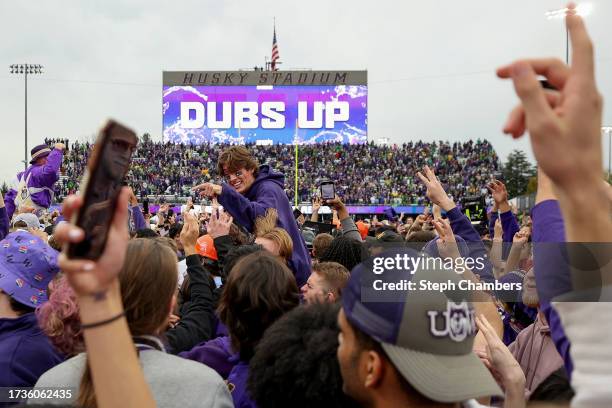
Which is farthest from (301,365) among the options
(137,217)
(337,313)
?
(137,217)

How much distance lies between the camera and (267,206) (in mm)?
4961

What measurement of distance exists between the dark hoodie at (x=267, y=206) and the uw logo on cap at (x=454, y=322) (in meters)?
2.91

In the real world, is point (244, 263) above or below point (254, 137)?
below

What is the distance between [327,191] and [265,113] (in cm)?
4379

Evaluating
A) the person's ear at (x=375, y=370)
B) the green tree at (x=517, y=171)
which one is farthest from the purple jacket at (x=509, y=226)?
the green tree at (x=517, y=171)

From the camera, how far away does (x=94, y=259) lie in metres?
1.28

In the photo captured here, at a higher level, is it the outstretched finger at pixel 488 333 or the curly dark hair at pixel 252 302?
the curly dark hair at pixel 252 302

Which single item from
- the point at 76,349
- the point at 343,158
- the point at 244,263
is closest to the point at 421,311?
the point at 244,263

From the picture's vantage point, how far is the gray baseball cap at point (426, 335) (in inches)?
62.5

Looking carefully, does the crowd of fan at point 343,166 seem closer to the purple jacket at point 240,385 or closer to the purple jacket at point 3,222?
the purple jacket at point 3,222

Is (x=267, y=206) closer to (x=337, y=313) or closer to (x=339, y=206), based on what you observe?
(x=339, y=206)

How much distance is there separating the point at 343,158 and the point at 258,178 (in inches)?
1658

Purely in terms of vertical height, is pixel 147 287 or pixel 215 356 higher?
pixel 147 287

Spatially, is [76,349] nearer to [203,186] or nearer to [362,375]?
[362,375]
